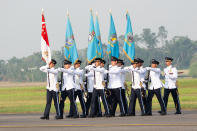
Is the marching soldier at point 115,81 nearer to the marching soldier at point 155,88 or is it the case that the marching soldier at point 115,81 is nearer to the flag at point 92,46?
the marching soldier at point 155,88

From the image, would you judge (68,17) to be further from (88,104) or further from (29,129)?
(29,129)

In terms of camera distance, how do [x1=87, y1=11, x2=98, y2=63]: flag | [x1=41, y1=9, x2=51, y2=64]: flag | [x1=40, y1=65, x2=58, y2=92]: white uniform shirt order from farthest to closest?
1. [x1=87, y1=11, x2=98, y2=63]: flag
2. [x1=40, y1=65, x2=58, y2=92]: white uniform shirt
3. [x1=41, y1=9, x2=51, y2=64]: flag

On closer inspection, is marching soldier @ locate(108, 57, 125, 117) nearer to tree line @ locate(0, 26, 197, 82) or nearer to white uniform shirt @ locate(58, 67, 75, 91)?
white uniform shirt @ locate(58, 67, 75, 91)

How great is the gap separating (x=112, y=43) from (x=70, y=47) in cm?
179

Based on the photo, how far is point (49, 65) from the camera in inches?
715

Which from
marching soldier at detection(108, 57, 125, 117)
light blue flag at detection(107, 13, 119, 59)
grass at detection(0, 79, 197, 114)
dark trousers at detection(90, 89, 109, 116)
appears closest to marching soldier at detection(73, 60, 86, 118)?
dark trousers at detection(90, 89, 109, 116)

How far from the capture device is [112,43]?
70.1 ft

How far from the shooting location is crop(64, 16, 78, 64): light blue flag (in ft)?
72.5

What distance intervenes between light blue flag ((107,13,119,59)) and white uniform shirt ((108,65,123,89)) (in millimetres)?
2603

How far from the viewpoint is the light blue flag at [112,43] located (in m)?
21.1

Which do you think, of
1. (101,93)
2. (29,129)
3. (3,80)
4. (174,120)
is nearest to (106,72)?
(101,93)

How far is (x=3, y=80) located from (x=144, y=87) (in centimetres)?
14007

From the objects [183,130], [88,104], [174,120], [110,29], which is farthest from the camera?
[110,29]

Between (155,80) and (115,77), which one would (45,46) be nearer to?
(115,77)
